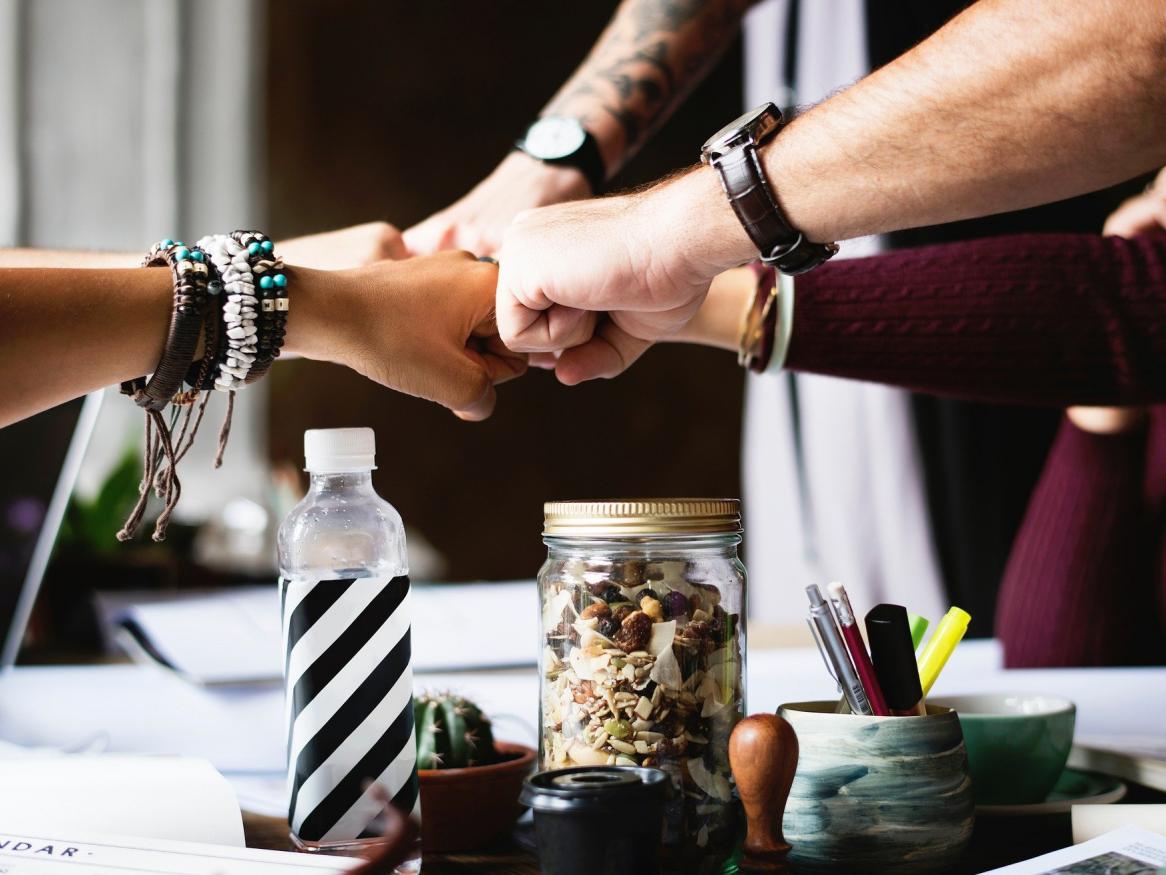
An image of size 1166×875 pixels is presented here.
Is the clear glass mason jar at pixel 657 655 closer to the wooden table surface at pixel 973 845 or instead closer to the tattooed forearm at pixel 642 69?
the wooden table surface at pixel 973 845

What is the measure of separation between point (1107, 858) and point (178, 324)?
540 mm

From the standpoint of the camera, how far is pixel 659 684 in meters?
0.49

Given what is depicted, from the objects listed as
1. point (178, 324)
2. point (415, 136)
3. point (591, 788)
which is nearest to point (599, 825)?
point (591, 788)

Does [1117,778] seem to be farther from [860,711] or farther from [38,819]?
[38,819]

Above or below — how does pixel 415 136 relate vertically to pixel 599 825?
above

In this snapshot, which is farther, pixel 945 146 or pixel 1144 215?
pixel 1144 215

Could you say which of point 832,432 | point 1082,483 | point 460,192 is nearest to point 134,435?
point 460,192

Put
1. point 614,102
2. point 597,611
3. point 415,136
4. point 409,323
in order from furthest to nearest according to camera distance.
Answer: point 415,136 < point 614,102 < point 409,323 < point 597,611

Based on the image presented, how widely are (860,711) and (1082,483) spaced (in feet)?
3.02

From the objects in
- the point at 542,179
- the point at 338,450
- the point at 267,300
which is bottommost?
the point at 338,450

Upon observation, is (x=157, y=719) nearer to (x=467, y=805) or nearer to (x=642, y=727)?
(x=467, y=805)

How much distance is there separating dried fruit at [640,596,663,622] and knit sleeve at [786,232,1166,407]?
508mm

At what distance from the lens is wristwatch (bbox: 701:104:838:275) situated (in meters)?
0.62

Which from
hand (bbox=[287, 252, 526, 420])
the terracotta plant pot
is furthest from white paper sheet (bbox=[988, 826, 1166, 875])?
hand (bbox=[287, 252, 526, 420])
